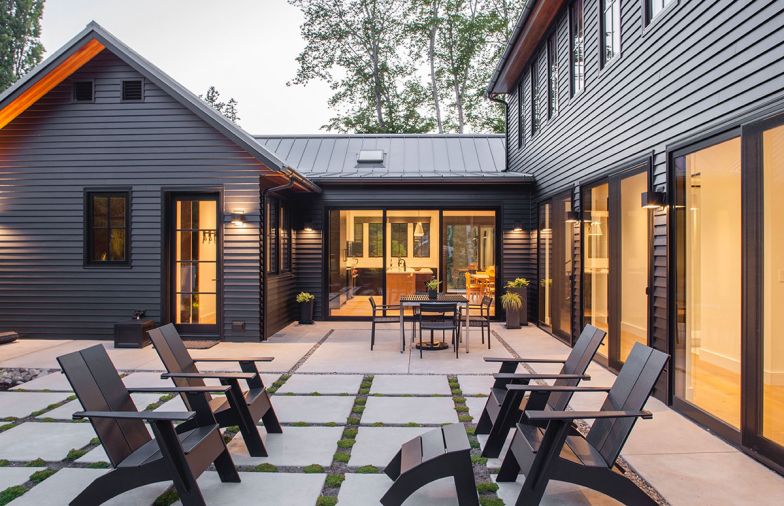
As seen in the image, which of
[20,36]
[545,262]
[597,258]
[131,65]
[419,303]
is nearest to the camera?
[597,258]

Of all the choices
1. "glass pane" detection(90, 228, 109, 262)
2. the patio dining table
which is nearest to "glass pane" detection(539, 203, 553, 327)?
the patio dining table

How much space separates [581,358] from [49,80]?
862 centimetres

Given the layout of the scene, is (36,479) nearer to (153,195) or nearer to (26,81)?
(153,195)

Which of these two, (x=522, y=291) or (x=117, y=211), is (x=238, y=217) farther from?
(x=522, y=291)

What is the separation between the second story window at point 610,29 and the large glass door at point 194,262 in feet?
19.6

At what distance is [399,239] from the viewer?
10617 millimetres

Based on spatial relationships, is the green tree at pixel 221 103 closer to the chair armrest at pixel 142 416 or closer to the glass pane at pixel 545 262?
the glass pane at pixel 545 262

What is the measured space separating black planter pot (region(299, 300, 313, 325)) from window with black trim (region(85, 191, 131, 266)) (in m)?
3.23

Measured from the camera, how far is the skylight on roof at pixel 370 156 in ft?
38.4

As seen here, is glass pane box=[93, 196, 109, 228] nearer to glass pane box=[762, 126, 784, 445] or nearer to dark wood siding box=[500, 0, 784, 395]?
dark wood siding box=[500, 0, 784, 395]

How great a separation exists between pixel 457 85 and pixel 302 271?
471 inches

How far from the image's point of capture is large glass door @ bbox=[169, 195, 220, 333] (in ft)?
27.1

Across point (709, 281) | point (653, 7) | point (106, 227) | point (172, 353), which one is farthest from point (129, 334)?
point (653, 7)

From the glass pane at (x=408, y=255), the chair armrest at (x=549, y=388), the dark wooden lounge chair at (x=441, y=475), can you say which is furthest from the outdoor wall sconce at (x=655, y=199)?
the glass pane at (x=408, y=255)
